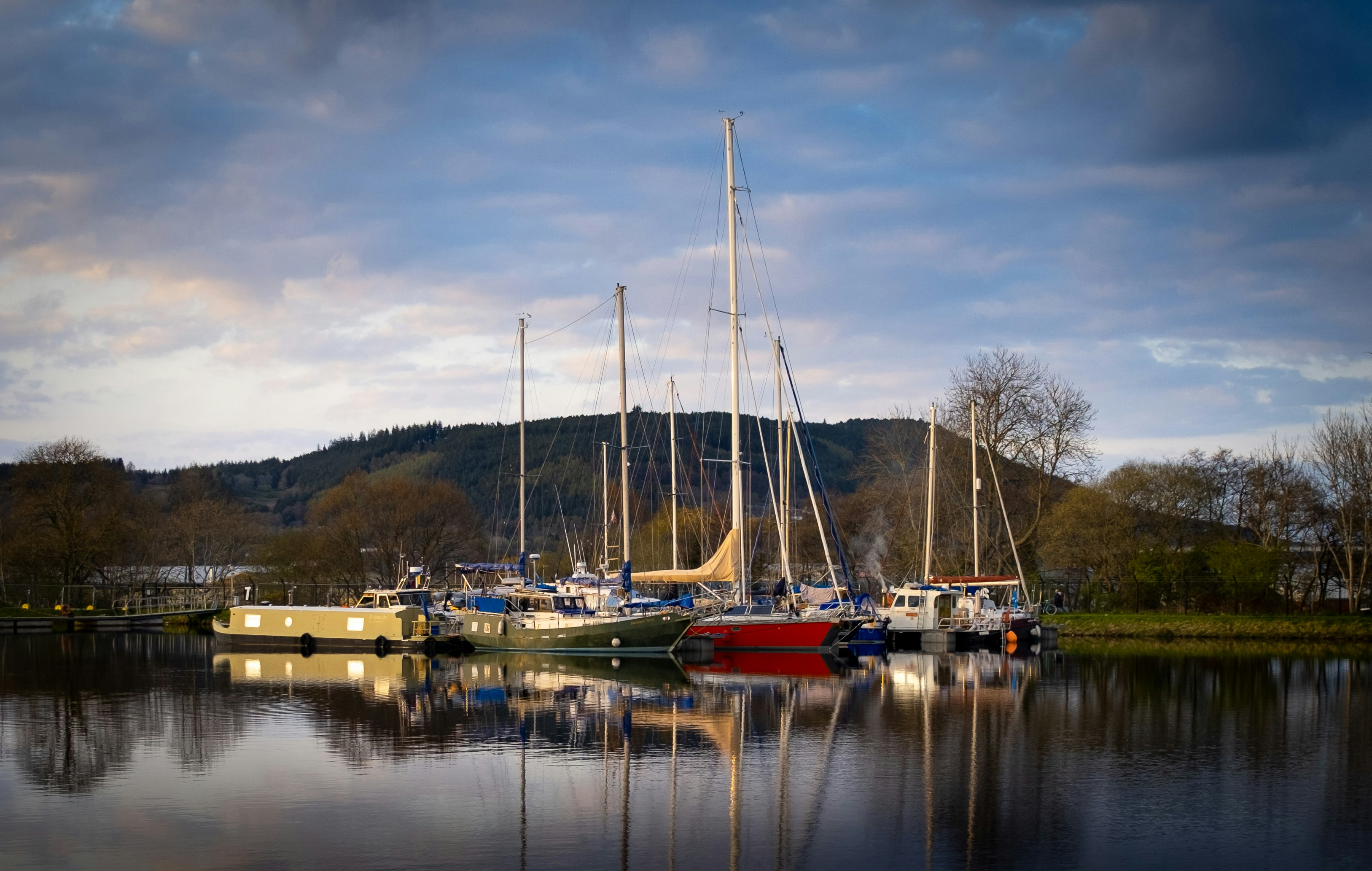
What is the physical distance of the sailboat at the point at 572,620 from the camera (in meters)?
43.7

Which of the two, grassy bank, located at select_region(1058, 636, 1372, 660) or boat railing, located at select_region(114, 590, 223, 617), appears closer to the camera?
grassy bank, located at select_region(1058, 636, 1372, 660)

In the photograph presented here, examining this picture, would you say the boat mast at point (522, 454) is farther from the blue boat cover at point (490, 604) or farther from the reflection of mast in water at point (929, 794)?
the reflection of mast in water at point (929, 794)

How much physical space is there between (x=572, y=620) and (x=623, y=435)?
294 inches

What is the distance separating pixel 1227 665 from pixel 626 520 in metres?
22.3

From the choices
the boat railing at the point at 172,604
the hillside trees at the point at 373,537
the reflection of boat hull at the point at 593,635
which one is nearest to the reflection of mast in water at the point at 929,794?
the reflection of boat hull at the point at 593,635

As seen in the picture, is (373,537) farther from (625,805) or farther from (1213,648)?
(625,805)

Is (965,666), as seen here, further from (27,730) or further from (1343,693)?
(27,730)

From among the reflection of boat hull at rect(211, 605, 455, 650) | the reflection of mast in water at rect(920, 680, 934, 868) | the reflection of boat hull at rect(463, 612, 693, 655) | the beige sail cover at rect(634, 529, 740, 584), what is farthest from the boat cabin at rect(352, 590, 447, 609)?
the reflection of mast in water at rect(920, 680, 934, 868)

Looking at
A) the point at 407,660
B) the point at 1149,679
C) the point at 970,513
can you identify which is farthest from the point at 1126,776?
the point at 970,513

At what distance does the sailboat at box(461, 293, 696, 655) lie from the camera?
43.7 m

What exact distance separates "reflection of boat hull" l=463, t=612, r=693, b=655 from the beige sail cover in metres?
1.95

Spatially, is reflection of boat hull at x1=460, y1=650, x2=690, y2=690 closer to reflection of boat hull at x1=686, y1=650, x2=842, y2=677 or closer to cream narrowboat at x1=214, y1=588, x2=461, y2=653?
reflection of boat hull at x1=686, y1=650, x2=842, y2=677

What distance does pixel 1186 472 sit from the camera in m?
74.7

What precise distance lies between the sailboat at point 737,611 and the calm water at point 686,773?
8535 millimetres
